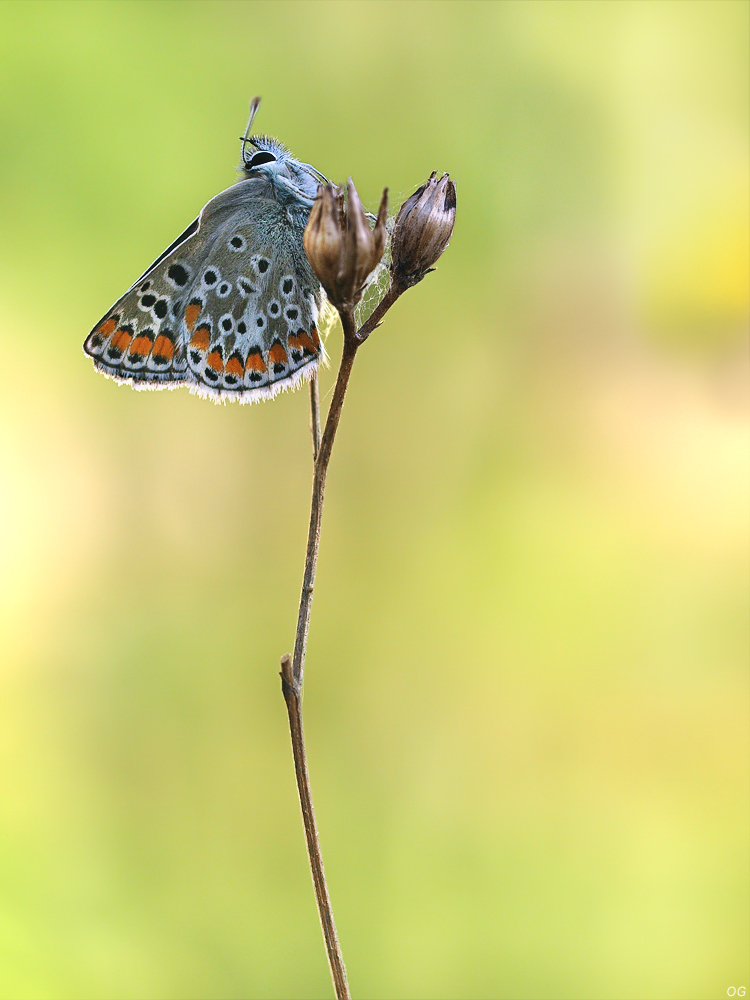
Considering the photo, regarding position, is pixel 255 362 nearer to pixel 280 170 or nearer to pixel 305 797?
pixel 280 170

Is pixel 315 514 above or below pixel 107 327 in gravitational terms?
below

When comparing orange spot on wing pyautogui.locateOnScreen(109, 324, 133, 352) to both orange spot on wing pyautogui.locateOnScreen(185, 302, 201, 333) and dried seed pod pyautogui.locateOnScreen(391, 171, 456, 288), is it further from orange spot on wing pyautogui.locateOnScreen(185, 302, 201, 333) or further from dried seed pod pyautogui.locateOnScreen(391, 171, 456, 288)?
dried seed pod pyautogui.locateOnScreen(391, 171, 456, 288)

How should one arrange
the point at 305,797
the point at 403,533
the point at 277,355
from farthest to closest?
the point at 403,533 < the point at 277,355 < the point at 305,797

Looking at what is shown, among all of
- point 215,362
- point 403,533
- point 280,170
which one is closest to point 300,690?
point 215,362

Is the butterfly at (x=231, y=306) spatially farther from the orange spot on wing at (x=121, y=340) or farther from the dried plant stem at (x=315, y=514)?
the dried plant stem at (x=315, y=514)

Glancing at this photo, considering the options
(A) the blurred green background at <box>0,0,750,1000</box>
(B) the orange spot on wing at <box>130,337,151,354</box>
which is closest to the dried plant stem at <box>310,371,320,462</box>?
(B) the orange spot on wing at <box>130,337,151,354</box>

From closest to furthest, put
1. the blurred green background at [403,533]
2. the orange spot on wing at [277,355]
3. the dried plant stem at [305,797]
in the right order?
the dried plant stem at [305,797] → the orange spot on wing at [277,355] → the blurred green background at [403,533]

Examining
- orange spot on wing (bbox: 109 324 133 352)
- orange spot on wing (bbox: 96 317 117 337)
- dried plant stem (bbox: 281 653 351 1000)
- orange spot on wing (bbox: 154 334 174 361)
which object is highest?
orange spot on wing (bbox: 96 317 117 337)

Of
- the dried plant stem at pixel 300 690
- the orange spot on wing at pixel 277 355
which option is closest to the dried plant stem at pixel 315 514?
the dried plant stem at pixel 300 690
